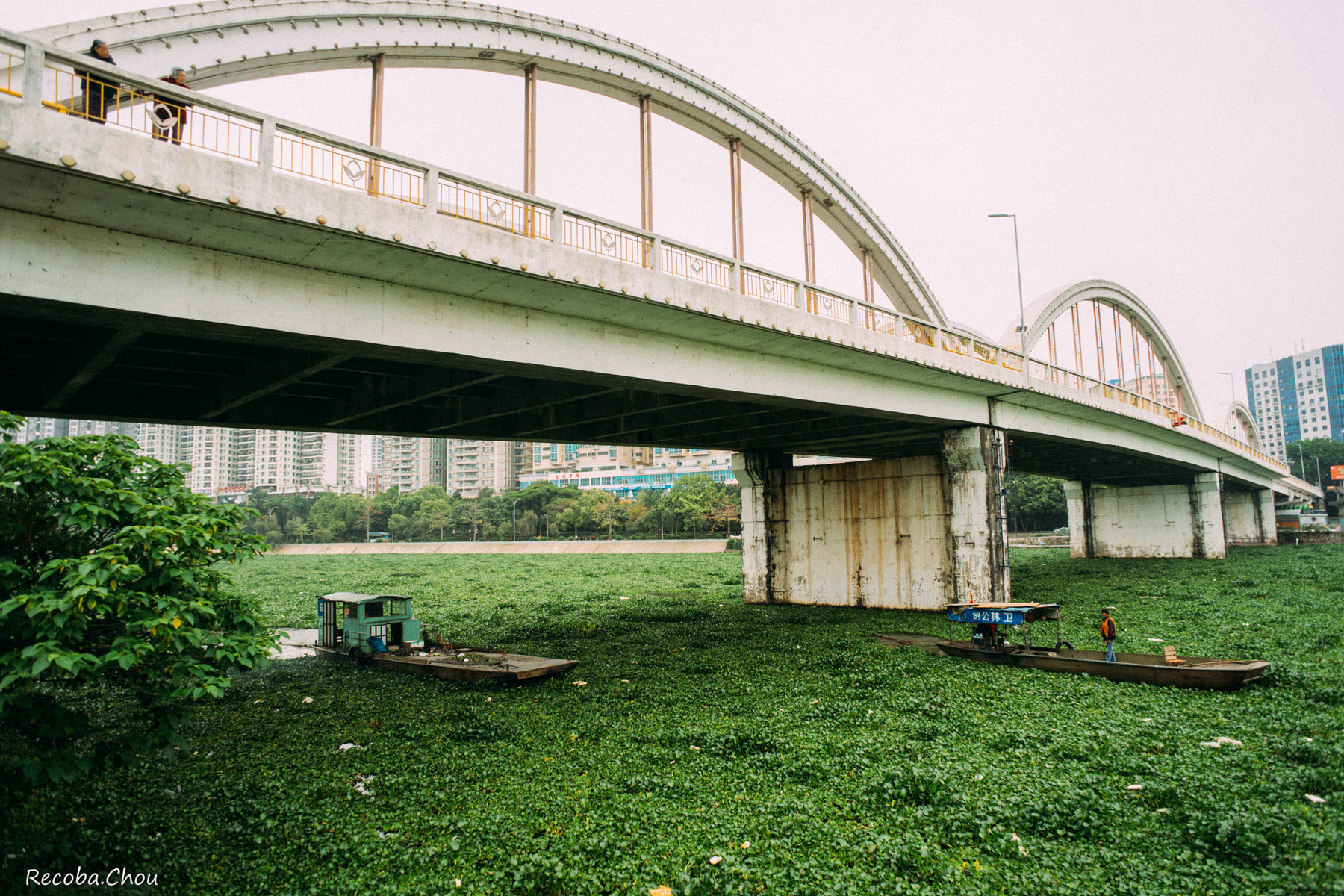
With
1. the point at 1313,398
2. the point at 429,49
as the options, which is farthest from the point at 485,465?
the point at 1313,398

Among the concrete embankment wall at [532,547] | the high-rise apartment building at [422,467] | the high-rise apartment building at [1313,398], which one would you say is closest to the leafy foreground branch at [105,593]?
the concrete embankment wall at [532,547]

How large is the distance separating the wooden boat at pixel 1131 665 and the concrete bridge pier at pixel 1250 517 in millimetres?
68524

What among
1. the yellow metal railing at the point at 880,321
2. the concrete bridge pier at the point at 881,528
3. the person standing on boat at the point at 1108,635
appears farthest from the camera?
the concrete bridge pier at the point at 881,528

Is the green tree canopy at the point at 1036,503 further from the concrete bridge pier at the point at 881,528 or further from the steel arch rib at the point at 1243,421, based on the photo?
the concrete bridge pier at the point at 881,528

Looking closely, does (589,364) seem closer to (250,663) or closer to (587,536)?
(250,663)

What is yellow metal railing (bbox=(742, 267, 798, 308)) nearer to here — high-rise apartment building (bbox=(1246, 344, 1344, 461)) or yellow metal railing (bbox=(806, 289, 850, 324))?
yellow metal railing (bbox=(806, 289, 850, 324))

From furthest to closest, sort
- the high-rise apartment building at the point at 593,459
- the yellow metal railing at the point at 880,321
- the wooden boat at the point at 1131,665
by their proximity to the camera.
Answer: the high-rise apartment building at the point at 593,459, the yellow metal railing at the point at 880,321, the wooden boat at the point at 1131,665

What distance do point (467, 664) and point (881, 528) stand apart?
56.3 feet

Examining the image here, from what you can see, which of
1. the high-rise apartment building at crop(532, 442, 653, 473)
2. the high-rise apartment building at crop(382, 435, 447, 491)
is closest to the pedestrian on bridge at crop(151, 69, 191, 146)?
the high-rise apartment building at crop(532, 442, 653, 473)

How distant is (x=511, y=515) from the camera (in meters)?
114

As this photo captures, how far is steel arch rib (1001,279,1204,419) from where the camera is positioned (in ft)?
132

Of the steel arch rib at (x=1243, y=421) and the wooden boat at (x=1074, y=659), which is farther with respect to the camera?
the steel arch rib at (x=1243, y=421)

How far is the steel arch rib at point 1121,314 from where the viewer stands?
1578 inches

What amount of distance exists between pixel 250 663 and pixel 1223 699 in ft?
48.0
